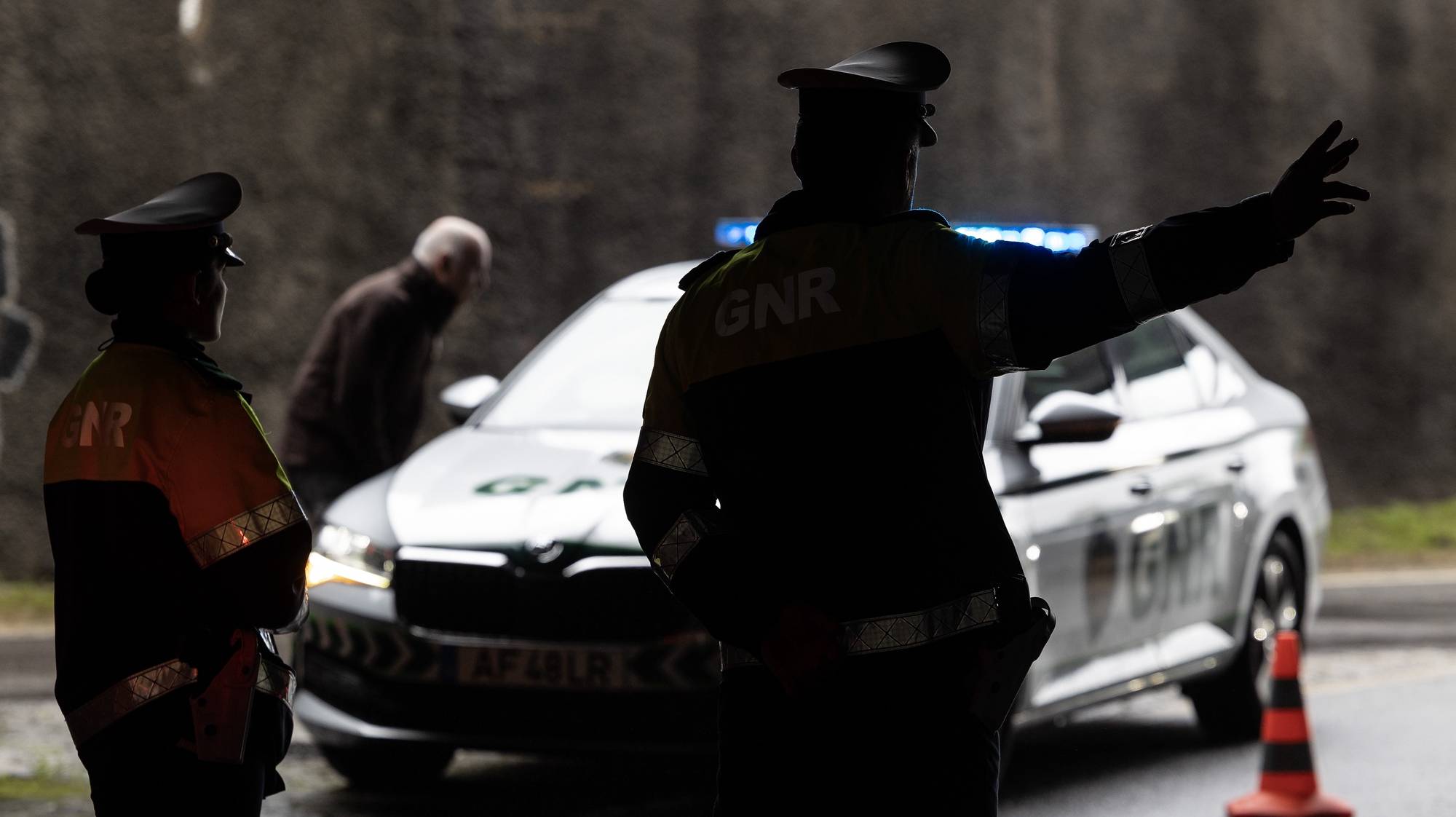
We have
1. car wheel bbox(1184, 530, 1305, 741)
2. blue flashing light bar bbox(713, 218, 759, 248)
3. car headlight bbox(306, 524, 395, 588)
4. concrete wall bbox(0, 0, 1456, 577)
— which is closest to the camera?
car headlight bbox(306, 524, 395, 588)

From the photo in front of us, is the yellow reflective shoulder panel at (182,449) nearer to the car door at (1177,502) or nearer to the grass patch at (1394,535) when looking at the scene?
the car door at (1177,502)

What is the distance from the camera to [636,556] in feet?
19.1

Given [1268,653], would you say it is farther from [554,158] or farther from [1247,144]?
[1247,144]

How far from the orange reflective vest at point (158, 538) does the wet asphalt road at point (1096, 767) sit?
278 centimetres

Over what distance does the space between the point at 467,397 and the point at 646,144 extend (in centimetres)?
666

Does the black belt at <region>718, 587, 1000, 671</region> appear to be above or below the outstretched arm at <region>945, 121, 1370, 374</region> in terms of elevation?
below

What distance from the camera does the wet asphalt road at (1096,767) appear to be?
6.48 meters

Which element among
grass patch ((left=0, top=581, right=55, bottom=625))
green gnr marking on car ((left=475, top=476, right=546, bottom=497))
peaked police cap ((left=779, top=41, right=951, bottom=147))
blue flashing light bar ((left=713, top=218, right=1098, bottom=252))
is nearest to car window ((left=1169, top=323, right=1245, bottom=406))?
blue flashing light bar ((left=713, top=218, right=1098, bottom=252))

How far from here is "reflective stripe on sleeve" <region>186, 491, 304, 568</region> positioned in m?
3.06

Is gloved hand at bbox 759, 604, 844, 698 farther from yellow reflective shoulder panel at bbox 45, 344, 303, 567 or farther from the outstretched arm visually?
yellow reflective shoulder panel at bbox 45, 344, 303, 567

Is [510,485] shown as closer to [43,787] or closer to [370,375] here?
[43,787]

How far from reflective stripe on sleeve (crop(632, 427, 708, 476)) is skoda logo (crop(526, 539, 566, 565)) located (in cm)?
287

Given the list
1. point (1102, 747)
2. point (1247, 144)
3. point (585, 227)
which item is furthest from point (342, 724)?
point (1247, 144)

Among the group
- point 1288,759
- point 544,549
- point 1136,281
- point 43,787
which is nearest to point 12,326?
point 43,787
